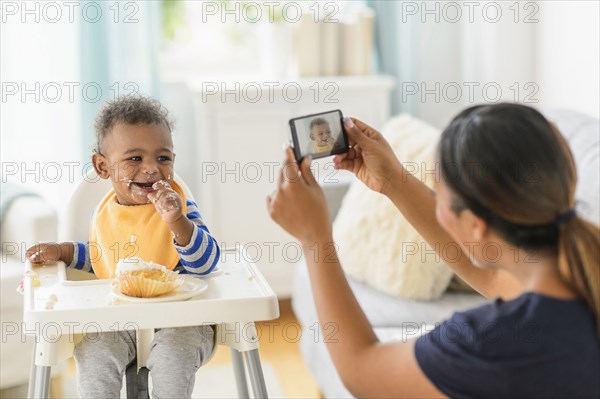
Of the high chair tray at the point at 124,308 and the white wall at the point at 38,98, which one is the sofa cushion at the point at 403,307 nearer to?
the high chair tray at the point at 124,308

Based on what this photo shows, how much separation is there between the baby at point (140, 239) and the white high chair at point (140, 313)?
38mm

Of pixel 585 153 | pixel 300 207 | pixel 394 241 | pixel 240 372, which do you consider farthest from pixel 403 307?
pixel 300 207

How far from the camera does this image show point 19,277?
252 centimetres

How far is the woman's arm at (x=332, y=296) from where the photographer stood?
119 centimetres

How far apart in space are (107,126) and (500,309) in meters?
0.84

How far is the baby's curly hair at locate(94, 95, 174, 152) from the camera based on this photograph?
1.61 meters

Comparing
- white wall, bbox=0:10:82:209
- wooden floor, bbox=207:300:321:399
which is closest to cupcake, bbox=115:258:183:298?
wooden floor, bbox=207:300:321:399

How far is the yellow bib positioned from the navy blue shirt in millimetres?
669

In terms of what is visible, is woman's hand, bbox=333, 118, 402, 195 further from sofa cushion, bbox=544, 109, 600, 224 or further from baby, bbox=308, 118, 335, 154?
sofa cushion, bbox=544, 109, 600, 224

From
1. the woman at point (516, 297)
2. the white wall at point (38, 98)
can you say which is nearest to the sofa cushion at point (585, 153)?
the woman at point (516, 297)

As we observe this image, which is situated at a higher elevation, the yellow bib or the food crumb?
the yellow bib

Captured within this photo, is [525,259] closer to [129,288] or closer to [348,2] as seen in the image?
[129,288]

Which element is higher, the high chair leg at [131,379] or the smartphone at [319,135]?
the smartphone at [319,135]

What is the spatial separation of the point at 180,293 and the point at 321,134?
34 cm
